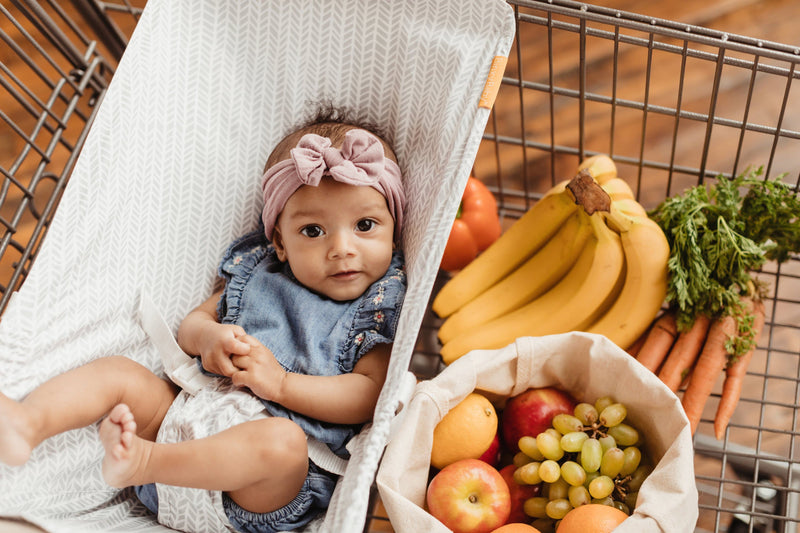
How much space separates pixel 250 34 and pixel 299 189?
1.03 feet

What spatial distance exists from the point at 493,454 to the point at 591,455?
0.59ft

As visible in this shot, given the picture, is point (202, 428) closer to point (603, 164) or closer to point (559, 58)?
point (603, 164)

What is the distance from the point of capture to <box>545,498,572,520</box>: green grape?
37.9 inches

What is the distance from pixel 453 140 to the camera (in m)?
1.06

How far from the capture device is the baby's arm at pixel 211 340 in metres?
1.01

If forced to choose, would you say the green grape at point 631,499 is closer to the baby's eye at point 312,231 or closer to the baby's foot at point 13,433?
the baby's eye at point 312,231

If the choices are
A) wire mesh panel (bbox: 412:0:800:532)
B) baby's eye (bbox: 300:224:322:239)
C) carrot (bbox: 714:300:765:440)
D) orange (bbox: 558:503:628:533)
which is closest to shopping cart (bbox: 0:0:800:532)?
wire mesh panel (bbox: 412:0:800:532)

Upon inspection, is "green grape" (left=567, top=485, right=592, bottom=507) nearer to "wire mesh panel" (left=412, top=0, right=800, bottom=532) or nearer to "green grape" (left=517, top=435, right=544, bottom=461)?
"green grape" (left=517, top=435, right=544, bottom=461)

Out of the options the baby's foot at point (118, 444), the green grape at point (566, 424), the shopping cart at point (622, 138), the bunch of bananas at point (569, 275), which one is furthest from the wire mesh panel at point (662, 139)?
the baby's foot at point (118, 444)

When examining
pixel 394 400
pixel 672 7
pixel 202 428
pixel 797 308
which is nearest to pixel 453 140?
pixel 394 400

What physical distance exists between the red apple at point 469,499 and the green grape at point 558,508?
56 millimetres

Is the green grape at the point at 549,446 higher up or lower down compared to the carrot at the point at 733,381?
lower down

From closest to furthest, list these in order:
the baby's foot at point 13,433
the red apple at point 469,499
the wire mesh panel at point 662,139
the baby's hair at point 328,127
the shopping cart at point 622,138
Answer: the baby's foot at point 13,433 → the red apple at point 469,499 → the baby's hair at point 328,127 → the shopping cart at point 622,138 → the wire mesh panel at point 662,139

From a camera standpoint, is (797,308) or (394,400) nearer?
(394,400)
